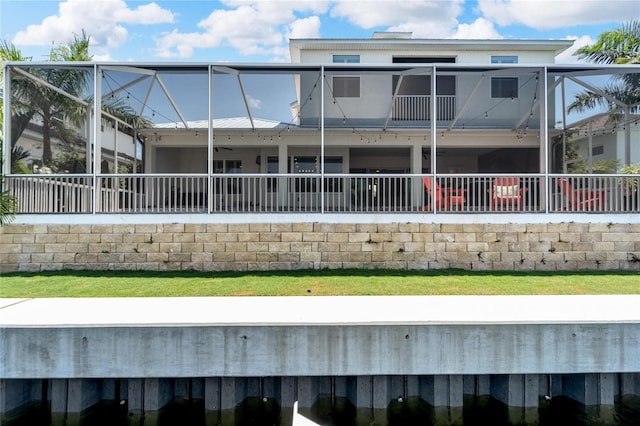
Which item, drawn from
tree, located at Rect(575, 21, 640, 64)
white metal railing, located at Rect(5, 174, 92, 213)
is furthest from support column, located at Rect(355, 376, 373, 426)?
tree, located at Rect(575, 21, 640, 64)

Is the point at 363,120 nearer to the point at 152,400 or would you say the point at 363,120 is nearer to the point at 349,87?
the point at 349,87

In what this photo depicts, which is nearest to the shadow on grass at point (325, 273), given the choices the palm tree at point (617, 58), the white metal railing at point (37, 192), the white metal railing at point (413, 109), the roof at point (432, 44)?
the white metal railing at point (37, 192)

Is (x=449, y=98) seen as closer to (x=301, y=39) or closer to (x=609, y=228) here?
(x=301, y=39)

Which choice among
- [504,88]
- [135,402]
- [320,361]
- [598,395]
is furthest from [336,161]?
[135,402]

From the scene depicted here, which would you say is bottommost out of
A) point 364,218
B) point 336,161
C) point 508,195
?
point 364,218

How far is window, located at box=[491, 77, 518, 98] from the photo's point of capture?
588 inches

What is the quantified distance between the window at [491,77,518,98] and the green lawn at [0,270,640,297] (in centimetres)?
844

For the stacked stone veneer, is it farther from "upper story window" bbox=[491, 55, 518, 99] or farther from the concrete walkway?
"upper story window" bbox=[491, 55, 518, 99]

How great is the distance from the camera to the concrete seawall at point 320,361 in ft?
15.0

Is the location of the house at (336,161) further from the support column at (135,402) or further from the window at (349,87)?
the support column at (135,402)

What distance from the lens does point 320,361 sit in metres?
4.63

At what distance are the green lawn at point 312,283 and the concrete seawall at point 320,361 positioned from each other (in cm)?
180

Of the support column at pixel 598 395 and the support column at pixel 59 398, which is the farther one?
the support column at pixel 598 395

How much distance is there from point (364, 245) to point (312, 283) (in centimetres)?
176
